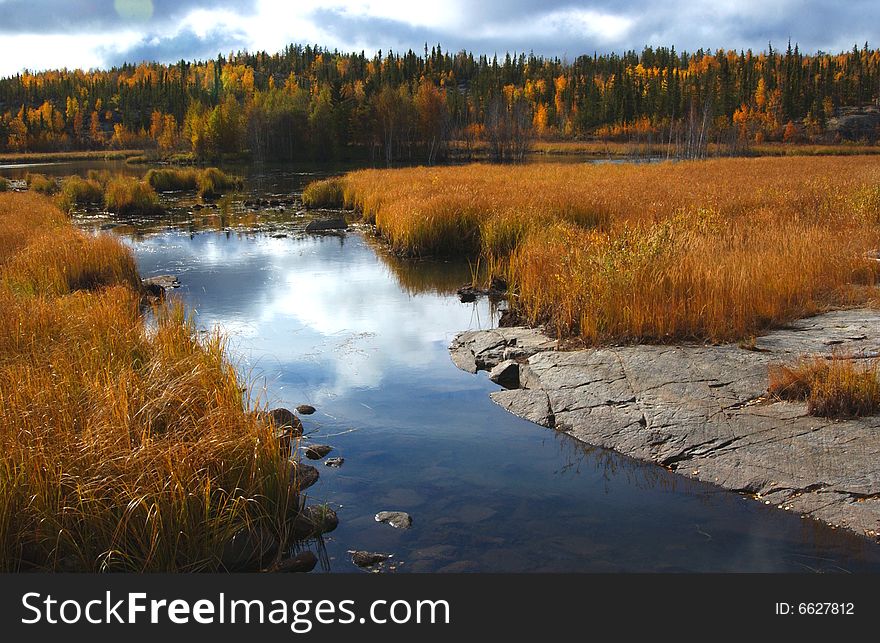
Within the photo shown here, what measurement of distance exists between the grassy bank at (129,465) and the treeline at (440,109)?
69923 millimetres

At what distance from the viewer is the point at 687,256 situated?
38.0 ft

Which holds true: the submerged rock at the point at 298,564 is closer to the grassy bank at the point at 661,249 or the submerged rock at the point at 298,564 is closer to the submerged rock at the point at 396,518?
the submerged rock at the point at 396,518

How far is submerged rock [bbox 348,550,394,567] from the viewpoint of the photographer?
217 inches

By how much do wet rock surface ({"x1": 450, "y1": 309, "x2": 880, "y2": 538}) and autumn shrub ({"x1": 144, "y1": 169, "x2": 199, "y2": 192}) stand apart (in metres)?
38.5

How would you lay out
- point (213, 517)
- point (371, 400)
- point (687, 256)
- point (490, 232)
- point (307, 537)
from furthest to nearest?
point (490, 232)
point (687, 256)
point (371, 400)
point (307, 537)
point (213, 517)

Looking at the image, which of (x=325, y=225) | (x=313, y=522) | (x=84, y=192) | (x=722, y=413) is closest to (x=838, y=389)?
(x=722, y=413)

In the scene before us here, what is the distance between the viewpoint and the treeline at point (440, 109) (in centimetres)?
8506

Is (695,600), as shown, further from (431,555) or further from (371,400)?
(371,400)

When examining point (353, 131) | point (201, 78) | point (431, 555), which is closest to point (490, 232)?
point (431, 555)

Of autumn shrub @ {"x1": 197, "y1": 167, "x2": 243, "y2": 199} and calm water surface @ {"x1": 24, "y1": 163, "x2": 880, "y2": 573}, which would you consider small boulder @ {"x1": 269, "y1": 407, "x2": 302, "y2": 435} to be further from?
autumn shrub @ {"x1": 197, "y1": 167, "x2": 243, "y2": 199}

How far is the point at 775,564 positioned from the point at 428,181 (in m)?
26.5

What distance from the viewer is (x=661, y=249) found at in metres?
11.9

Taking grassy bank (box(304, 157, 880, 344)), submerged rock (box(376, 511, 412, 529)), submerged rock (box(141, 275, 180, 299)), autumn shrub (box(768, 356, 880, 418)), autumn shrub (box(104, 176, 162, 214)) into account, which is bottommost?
submerged rock (box(376, 511, 412, 529))

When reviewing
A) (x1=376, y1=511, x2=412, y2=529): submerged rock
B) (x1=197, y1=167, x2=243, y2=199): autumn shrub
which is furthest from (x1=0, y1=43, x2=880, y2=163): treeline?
(x1=376, y1=511, x2=412, y2=529): submerged rock
